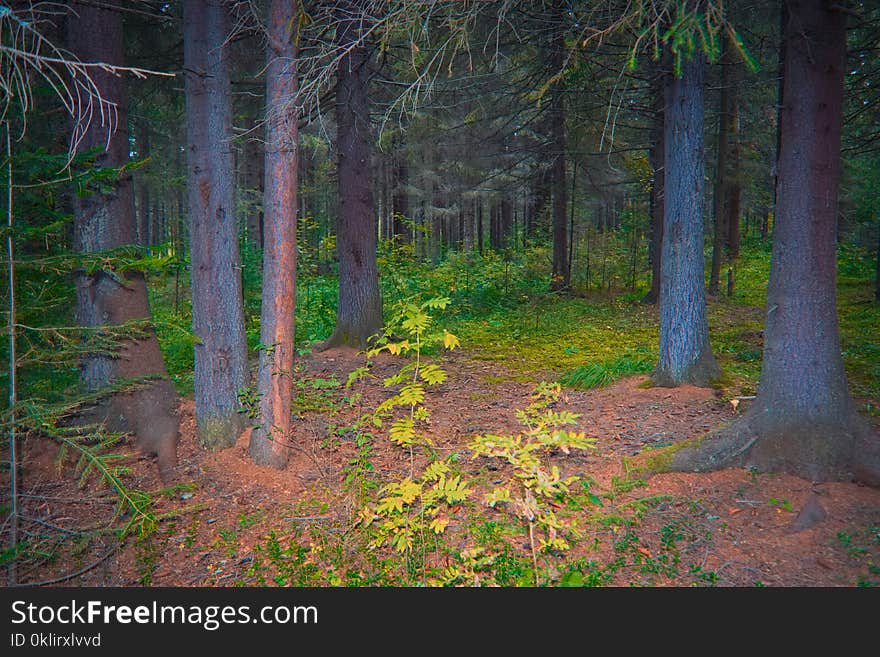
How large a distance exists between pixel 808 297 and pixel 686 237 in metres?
2.43

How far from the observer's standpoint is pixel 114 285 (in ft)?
19.7

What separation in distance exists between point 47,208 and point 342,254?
518 cm

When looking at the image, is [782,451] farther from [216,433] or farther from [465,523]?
[216,433]

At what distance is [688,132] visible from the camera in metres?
6.83

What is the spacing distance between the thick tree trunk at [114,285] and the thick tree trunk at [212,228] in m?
0.55

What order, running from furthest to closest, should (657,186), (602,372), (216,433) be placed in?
(657,186) < (602,372) < (216,433)

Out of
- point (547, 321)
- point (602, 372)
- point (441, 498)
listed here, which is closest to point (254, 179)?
point (547, 321)

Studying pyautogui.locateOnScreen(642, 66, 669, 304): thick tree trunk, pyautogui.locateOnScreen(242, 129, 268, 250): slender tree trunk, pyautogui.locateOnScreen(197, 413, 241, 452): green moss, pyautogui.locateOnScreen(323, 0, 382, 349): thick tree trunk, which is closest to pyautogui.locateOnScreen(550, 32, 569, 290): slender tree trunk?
pyautogui.locateOnScreen(642, 66, 669, 304): thick tree trunk

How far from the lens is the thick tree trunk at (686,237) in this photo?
6805mm

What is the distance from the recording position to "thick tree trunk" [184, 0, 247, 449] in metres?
5.66

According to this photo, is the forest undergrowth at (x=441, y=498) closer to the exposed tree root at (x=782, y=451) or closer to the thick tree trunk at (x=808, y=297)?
the exposed tree root at (x=782, y=451)

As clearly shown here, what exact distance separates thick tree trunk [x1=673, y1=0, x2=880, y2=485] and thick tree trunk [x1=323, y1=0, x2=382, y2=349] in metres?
6.26
